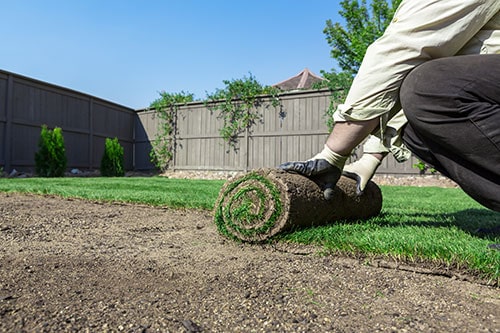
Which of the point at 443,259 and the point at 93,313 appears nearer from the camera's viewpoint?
the point at 93,313

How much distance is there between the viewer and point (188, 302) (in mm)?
1088

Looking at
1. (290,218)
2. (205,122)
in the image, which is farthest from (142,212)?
(205,122)

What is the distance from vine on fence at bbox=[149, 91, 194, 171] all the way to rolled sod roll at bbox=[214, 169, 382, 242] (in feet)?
33.6

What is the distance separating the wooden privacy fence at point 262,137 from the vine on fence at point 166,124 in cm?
19

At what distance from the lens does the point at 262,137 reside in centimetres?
1047

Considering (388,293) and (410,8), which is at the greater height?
(410,8)

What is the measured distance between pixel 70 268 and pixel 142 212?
168 centimetres

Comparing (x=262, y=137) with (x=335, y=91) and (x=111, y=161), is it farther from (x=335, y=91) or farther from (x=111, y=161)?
(x=111, y=161)

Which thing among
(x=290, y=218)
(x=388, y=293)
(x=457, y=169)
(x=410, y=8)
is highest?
(x=410, y=8)

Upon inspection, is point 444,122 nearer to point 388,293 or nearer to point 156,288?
point 388,293

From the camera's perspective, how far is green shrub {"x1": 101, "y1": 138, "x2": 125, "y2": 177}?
11.0m

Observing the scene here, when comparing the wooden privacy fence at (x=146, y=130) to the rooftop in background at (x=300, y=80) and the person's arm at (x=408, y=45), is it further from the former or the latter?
the person's arm at (x=408, y=45)

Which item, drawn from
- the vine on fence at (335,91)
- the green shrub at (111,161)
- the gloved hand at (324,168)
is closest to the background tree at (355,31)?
the vine on fence at (335,91)

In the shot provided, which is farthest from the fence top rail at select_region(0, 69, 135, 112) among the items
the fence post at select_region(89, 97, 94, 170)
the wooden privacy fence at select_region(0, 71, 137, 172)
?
the fence post at select_region(89, 97, 94, 170)
